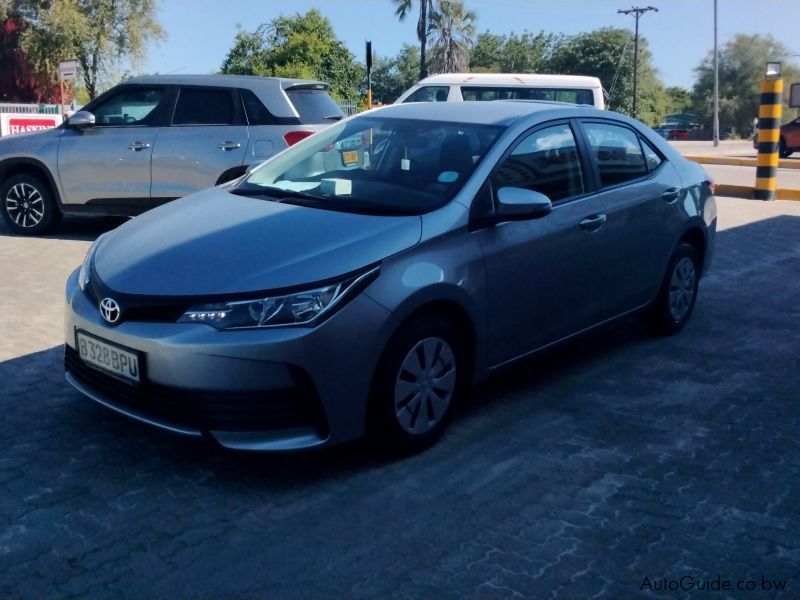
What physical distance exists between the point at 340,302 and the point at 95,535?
128 cm

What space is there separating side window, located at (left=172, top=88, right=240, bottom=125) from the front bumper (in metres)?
6.13

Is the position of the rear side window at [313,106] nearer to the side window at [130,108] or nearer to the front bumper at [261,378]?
the side window at [130,108]

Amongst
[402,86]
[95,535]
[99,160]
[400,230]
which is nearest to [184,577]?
[95,535]

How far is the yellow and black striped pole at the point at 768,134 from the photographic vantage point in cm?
1370

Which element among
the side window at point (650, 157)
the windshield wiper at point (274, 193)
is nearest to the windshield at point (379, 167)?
the windshield wiper at point (274, 193)

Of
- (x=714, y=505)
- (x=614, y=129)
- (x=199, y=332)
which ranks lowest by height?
(x=714, y=505)

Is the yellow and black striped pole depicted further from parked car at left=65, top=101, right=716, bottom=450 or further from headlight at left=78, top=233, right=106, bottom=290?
headlight at left=78, top=233, right=106, bottom=290

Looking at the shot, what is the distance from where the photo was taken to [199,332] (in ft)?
11.6

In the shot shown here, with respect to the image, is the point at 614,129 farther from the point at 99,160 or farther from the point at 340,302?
the point at 99,160

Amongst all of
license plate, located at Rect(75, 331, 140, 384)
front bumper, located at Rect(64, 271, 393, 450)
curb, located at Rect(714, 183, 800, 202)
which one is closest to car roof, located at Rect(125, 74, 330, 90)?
license plate, located at Rect(75, 331, 140, 384)

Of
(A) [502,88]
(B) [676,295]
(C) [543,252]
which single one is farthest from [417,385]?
(A) [502,88]

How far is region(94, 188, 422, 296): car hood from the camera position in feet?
12.0

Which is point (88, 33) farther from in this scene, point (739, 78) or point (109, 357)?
Result: point (739, 78)

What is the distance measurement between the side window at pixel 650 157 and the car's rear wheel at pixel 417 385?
87.7 inches
